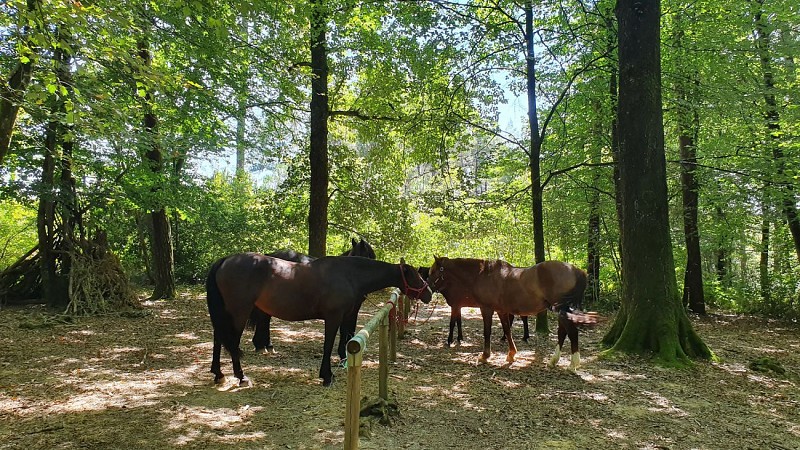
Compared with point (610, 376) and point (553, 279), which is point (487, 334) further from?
point (610, 376)

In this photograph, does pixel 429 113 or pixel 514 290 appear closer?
pixel 514 290

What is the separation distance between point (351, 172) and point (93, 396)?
437 inches

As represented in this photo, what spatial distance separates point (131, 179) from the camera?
9.90 metres

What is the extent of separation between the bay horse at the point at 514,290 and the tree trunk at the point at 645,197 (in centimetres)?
96

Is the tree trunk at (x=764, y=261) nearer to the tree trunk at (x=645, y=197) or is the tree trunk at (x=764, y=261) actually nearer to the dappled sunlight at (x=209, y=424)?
the tree trunk at (x=645, y=197)

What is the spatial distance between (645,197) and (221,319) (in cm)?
607

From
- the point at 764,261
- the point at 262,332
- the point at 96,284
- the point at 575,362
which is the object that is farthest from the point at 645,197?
the point at 764,261

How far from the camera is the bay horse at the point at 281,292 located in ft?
17.2

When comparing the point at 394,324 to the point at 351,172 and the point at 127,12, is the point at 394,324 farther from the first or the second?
the point at 351,172

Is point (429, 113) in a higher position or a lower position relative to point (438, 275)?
higher

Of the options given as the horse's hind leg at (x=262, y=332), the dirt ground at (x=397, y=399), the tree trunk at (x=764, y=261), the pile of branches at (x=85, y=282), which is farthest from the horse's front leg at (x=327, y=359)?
the tree trunk at (x=764, y=261)

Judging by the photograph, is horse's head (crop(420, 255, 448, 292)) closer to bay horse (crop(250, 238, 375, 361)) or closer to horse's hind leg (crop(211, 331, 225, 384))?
bay horse (crop(250, 238, 375, 361))

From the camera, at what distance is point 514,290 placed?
6.80 metres

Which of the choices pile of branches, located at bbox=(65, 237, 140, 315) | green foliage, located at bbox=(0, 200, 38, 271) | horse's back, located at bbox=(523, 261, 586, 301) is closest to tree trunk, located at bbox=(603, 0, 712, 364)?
horse's back, located at bbox=(523, 261, 586, 301)
